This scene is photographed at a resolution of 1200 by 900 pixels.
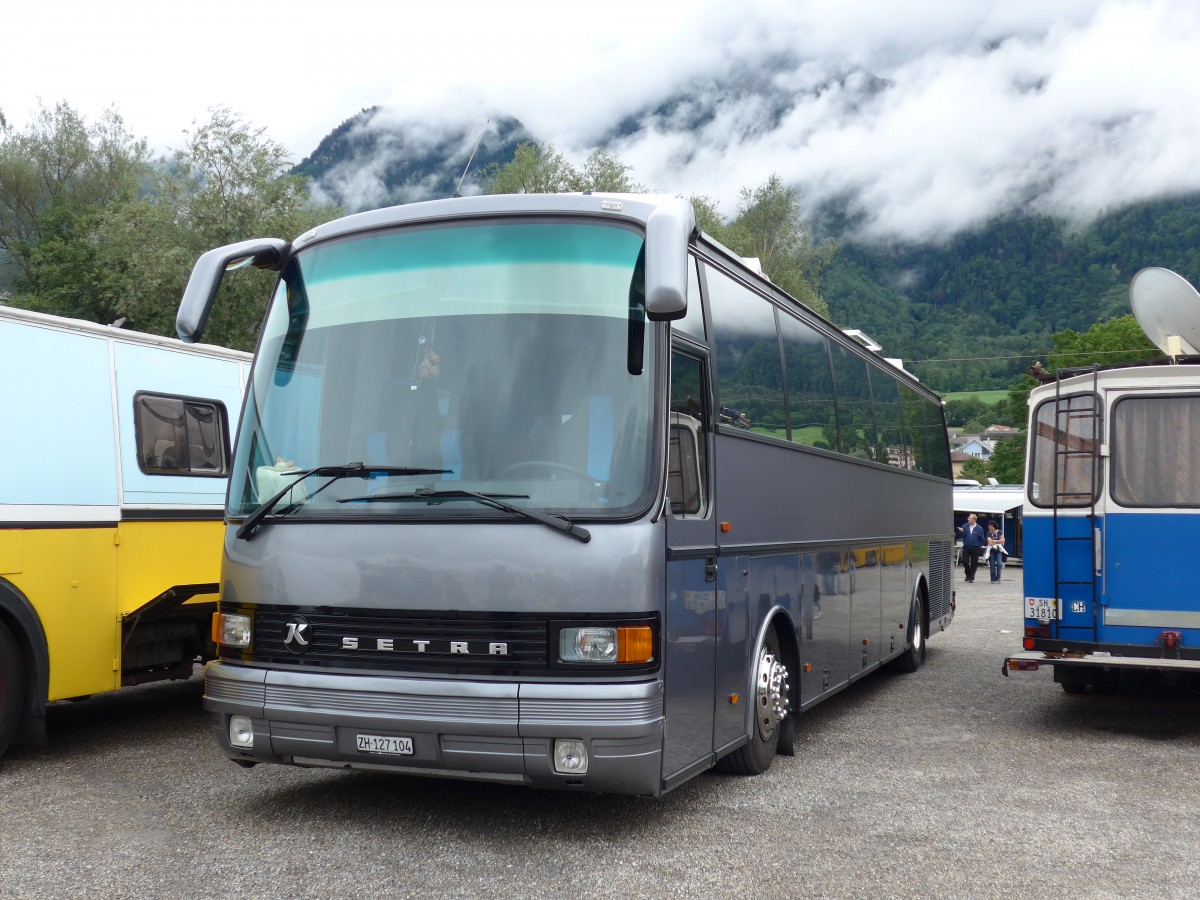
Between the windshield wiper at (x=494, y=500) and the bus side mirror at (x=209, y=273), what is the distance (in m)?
1.27

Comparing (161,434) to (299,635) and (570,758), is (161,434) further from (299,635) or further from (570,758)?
(570,758)

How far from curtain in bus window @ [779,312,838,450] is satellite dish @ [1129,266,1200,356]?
10.1 feet

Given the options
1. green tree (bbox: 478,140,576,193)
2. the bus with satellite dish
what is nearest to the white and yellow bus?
the bus with satellite dish

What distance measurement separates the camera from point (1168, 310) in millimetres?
10406

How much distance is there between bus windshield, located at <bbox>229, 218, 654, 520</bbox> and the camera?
18.1 ft

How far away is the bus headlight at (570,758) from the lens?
5.29 meters

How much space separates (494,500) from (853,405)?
5.50m

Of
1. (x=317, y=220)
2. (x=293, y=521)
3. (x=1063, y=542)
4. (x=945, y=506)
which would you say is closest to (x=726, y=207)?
(x=317, y=220)

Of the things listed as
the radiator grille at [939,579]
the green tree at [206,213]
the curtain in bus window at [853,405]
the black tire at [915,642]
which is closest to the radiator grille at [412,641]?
the curtain in bus window at [853,405]

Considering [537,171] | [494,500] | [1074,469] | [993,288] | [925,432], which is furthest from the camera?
[993,288]

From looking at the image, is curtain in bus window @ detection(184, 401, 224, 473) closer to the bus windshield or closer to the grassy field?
the bus windshield

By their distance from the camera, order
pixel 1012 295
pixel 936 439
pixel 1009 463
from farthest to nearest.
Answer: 1. pixel 1012 295
2. pixel 1009 463
3. pixel 936 439

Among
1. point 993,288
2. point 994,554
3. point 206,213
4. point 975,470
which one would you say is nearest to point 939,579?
point 994,554

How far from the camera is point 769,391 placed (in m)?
7.70
